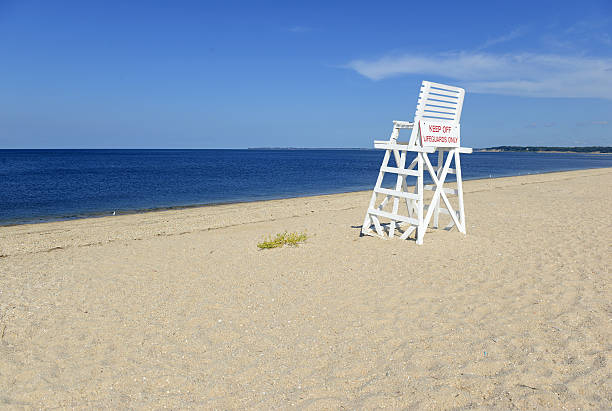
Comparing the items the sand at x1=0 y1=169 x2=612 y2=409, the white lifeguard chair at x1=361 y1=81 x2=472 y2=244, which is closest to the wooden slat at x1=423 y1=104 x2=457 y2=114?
the white lifeguard chair at x1=361 y1=81 x2=472 y2=244

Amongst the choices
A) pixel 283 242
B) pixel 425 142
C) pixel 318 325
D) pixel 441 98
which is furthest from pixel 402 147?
pixel 318 325

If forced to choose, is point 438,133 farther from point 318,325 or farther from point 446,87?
point 318,325

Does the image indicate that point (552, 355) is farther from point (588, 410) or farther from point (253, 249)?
point (253, 249)

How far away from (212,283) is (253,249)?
2229 millimetres

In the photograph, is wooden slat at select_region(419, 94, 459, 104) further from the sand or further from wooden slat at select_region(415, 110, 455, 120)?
the sand

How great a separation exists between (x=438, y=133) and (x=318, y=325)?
192 inches

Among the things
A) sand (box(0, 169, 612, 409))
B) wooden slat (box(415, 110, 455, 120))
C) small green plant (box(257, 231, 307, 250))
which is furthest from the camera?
small green plant (box(257, 231, 307, 250))

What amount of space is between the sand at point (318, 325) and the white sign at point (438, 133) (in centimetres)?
195

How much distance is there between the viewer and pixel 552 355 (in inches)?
156

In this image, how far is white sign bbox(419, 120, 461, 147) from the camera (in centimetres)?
777

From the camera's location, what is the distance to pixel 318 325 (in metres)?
4.86

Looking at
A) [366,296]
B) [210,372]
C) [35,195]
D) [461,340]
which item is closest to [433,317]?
[461,340]

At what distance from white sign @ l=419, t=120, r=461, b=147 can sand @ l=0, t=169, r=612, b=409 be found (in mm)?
1948

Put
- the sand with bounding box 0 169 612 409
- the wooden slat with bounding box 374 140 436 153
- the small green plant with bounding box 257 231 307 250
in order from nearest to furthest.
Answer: the sand with bounding box 0 169 612 409
the wooden slat with bounding box 374 140 436 153
the small green plant with bounding box 257 231 307 250
